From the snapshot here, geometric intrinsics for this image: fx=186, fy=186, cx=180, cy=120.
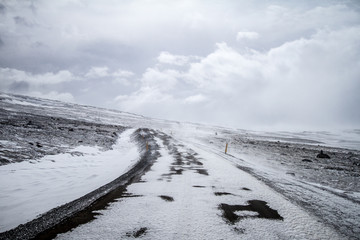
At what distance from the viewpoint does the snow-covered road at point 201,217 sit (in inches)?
134

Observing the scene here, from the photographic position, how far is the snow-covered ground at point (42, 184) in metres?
4.82

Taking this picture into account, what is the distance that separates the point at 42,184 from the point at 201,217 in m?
6.75

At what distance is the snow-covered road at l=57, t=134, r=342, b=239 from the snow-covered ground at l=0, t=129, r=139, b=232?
207 centimetres

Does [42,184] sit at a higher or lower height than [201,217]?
lower

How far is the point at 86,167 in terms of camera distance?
10844mm

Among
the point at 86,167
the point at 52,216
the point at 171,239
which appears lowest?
the point at 86,167

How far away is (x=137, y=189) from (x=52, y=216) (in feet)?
7.86

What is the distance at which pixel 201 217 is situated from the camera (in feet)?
13.4

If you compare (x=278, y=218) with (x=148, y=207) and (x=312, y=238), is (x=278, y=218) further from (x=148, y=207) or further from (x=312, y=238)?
(x=148, y=207)

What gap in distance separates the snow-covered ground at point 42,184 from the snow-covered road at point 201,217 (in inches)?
81.6

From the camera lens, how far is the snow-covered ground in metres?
4.82

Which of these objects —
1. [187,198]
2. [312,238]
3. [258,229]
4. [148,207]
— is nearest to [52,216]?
[148,207]

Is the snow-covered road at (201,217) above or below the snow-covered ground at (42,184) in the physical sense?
above

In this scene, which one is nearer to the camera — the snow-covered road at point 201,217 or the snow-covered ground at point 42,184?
the snow-covered road at point 201,217
